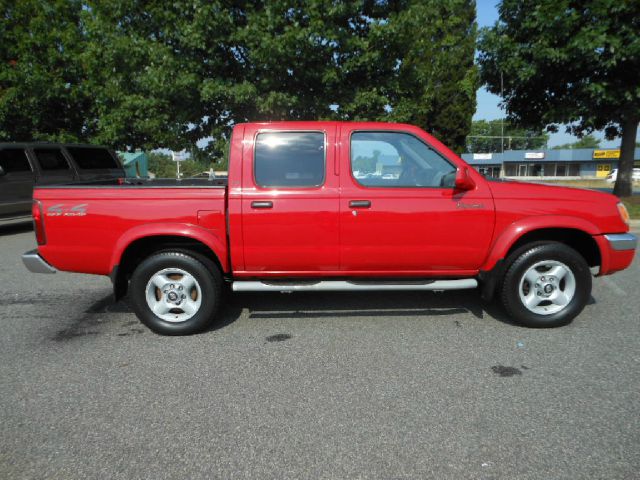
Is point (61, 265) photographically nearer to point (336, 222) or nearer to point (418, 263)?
point (336, 222)

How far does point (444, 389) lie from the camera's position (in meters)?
2.92

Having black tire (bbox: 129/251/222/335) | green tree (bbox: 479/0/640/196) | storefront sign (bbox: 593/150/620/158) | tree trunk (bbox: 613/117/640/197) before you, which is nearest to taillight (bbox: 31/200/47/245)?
black tire (bbox: 129/251/222/335)

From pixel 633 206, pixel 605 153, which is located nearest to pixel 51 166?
pixel 633 206

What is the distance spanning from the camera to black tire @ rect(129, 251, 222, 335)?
Answer: 3.84 meters

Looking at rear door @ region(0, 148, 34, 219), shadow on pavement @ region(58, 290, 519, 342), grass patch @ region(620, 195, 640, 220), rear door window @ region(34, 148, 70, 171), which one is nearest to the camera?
shadow on pavement @ region(58, 290, 519, 342)

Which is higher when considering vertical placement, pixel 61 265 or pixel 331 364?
pixel 61 265

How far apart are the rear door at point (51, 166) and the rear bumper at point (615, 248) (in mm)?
10521

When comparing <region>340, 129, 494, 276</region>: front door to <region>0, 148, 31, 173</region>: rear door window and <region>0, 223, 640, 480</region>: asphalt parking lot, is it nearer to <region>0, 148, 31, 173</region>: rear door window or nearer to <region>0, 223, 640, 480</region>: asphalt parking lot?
<region>0, 223, 640, 480</region>: asphalt parking lot

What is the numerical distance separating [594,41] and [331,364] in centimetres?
1032

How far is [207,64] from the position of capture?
35.6 ft

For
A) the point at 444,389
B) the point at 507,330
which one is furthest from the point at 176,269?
the point at 507,330

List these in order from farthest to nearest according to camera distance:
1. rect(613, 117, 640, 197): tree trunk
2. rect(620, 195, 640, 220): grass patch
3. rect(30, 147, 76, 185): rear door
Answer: rect(613, 117, 640, 197): tree trunk → rect(620, 195, 640, 220): grass patch → rect(30, 147, 76, 185): rear door

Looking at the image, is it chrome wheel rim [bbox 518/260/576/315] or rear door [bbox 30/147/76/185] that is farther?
rear door [bbox 30/147/76/185]

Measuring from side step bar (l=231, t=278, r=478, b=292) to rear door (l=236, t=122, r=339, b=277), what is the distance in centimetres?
12
